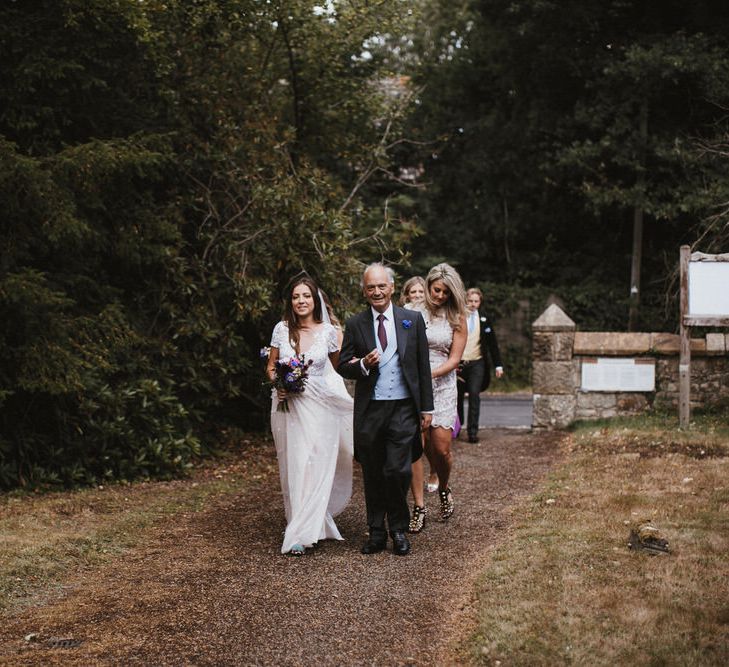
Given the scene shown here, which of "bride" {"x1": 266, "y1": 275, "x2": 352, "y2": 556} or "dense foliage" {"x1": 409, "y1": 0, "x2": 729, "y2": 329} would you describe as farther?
"dense foliage" {"x1": 409, "y1": 0, "x2": 729, "y2": 329}

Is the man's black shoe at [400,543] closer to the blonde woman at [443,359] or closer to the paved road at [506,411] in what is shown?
the blonde woman at [443,359]

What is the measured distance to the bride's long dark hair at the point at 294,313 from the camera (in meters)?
6.94

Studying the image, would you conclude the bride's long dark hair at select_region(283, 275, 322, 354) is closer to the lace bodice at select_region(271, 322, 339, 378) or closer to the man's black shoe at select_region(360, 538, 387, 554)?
the lace bodice at select_region(271, 322, 339, 378)

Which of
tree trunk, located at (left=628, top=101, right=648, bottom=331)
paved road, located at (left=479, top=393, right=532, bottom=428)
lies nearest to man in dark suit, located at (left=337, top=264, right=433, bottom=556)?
paved road, located at (left=479, top=393, right=532, bottom=428)

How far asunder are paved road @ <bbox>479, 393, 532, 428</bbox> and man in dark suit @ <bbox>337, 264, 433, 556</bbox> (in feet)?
26.1

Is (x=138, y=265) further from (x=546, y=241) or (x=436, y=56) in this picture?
(x=436, y=56)

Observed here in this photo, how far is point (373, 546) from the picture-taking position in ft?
21.1

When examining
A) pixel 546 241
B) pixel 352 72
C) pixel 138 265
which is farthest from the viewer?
pixel 546 241

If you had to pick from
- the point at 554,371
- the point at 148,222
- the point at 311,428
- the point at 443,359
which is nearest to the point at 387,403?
the point at 311,428

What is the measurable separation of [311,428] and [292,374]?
459mm

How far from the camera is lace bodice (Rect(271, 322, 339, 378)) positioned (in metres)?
6.88

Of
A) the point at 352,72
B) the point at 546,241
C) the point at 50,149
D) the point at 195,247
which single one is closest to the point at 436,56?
the point at 546,241

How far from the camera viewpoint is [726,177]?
18.7m

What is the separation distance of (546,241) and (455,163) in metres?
3.69
